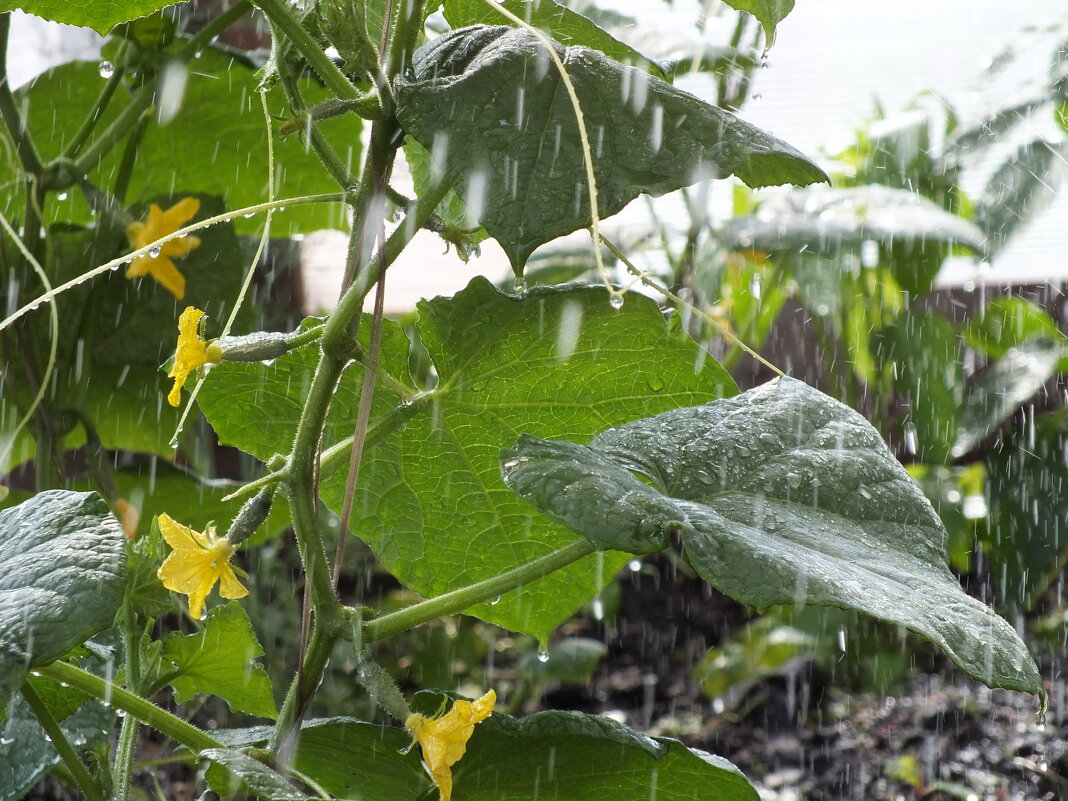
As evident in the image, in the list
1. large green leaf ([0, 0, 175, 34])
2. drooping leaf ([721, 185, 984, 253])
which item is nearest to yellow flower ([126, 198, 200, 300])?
large green leaf ([0, 0, 175, 34])

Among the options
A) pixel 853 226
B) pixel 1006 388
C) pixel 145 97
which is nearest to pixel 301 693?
pixel 145 97

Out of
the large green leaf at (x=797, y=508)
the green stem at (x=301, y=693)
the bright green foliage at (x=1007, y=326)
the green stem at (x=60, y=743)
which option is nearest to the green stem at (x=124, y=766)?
the green stem at (x=60, y=743)

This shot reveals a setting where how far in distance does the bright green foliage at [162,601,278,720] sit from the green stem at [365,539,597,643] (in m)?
0.15

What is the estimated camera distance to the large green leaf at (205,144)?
943 mm

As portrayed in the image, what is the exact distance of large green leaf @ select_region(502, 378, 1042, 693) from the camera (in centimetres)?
34

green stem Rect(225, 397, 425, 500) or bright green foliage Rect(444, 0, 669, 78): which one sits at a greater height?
bright green foliage Rect(444, 0, 669, 78)

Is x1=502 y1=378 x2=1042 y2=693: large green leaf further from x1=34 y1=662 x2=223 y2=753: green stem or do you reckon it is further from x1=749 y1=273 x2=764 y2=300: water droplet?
x1=749 y1=273 x2=764 y2=300: water droplet

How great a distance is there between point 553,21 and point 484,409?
0.22m

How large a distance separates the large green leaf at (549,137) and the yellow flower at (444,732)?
0.61ft

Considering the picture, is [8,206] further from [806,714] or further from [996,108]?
[996,108]

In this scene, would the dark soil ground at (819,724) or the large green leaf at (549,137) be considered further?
the dark soil ground at (819,724)

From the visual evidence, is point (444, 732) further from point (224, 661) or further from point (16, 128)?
point (16, 128)

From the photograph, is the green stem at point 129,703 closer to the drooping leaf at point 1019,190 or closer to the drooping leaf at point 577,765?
the drooping leaf at point 577,765

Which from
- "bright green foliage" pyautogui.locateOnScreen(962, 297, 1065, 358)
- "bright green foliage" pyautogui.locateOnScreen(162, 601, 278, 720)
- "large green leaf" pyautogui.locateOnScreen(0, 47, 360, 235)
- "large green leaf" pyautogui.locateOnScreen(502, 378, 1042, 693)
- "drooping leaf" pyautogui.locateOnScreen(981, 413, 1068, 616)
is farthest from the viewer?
"bright green foliage" pyautogui.locateOnScreen(962, 297, 1065, 358)
